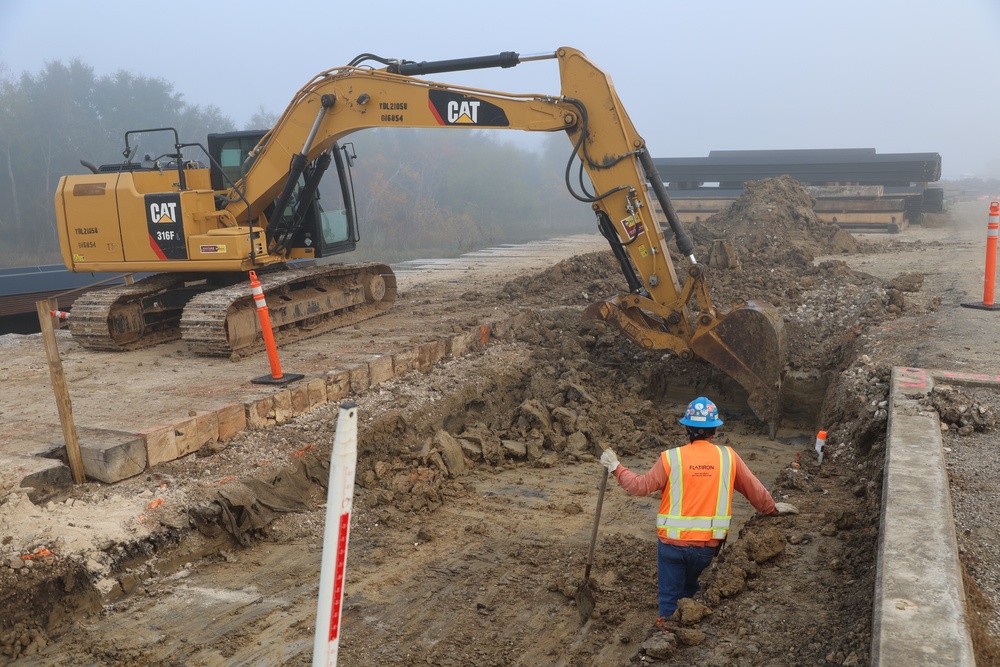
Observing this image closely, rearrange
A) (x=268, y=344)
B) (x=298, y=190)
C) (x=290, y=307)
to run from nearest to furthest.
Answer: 1. (x=268, y=344)
2. (x=290, y=307)
3. (x=298, y=190)

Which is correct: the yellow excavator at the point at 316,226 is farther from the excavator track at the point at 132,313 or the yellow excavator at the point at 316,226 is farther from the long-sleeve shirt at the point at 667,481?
the long-sleeve shirt at the point at 667,481

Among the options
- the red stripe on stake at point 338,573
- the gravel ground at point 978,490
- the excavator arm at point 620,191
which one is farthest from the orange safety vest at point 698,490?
the excavator arm at point 620,191

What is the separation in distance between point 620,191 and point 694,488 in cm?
427

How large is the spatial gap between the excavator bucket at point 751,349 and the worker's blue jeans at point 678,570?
3.58m

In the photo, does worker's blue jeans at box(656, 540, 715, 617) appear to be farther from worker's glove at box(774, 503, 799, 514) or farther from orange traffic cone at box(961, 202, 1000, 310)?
orange traffic cone at box(961, 202, 1000, 310)

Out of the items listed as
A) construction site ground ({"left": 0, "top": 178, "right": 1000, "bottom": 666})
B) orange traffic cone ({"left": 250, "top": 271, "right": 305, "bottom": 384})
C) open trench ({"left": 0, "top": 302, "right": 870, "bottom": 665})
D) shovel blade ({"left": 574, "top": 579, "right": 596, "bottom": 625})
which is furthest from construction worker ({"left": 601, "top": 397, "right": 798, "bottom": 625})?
orange traffic cone ({"left": 250, "top": 271, "right": 305, "bottom": 384})

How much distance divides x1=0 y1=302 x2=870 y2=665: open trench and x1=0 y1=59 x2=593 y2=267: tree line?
1709 centimetres

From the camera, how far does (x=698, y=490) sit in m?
4.12

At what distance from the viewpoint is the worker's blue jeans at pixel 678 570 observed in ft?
13.7

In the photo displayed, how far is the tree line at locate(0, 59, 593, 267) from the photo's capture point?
3042cm

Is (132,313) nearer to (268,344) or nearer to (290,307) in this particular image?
(290,307)

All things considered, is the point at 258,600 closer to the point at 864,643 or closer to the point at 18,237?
the point at 864,643

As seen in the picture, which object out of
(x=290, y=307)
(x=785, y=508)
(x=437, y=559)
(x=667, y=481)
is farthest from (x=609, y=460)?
(x=290, y=307)

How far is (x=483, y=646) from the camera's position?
4.36 m
